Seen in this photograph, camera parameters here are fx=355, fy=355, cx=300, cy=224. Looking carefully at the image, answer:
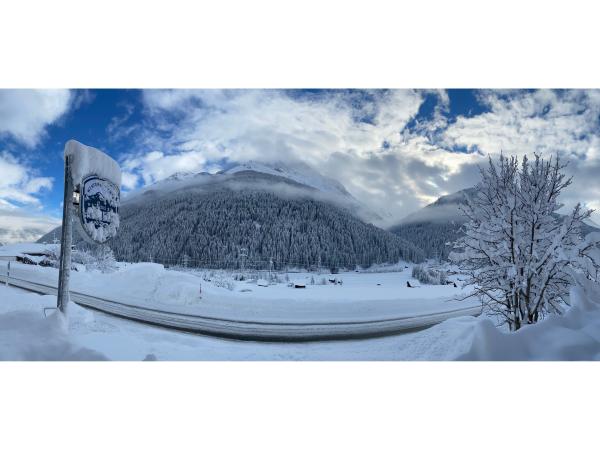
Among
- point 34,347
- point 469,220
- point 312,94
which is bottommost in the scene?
point 34,347

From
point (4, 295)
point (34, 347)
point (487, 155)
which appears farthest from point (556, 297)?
point (4, 295)

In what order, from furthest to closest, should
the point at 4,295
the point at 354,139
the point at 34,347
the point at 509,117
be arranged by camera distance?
1. the point at 354,139
2. the point at 509,117
3. the point at 4,295
4. the point at 34,347

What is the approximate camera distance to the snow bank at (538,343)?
3.73 meters

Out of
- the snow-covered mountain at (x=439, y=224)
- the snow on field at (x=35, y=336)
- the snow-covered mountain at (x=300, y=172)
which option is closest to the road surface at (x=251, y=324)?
the snow on field at (x=35, y=336)

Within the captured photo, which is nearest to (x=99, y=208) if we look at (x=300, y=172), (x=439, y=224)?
(x=300, y=172)

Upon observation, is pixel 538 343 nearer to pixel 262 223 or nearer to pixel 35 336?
pixel 262 223

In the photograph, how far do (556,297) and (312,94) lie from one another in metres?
3.63

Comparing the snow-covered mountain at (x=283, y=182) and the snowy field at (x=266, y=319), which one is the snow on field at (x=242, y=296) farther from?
the snow-covered mountain at (x=283, y=182)

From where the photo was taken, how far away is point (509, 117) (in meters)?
4.37

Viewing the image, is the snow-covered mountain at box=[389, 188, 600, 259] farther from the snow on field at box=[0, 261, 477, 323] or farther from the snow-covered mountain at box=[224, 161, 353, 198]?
the snow-covered mountain at box=[224, 161, 353, 198]

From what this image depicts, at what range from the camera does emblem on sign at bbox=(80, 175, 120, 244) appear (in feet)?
12.8

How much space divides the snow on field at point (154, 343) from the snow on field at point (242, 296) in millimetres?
280

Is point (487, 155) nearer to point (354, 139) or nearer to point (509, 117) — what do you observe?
point (509, 117)

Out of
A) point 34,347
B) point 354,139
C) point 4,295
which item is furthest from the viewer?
point 354,139
